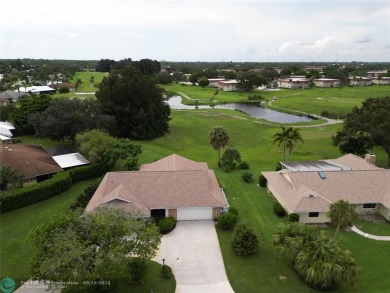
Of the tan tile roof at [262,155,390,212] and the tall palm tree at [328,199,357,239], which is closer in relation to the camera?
the tall palm tree at [328,199,357,239]

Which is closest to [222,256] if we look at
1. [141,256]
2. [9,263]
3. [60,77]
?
[141,256]

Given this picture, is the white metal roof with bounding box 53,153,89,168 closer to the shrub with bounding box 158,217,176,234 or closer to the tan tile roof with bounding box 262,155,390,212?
the shrub with bounding box 158,217,176,234

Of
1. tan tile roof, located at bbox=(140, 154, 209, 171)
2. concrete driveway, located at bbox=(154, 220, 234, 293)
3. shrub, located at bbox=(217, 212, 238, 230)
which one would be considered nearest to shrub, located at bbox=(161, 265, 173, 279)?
concrete driveway, located at bbox=(154, 220, 234, 293)

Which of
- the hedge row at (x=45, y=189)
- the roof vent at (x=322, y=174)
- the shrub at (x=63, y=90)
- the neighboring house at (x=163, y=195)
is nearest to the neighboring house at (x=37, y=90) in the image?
the shrub at (x=63, y=90)

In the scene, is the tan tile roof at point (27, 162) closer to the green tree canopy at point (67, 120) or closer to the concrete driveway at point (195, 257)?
the green tree canopy at point (67, 120)

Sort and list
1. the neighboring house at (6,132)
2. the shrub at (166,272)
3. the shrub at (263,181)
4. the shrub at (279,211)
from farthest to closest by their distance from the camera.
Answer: the neighboring house at (6,132) < the shrub at (263,181) < the shrub at (279,211) < the shrub at (166,272)

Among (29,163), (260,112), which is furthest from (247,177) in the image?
(260,112)
